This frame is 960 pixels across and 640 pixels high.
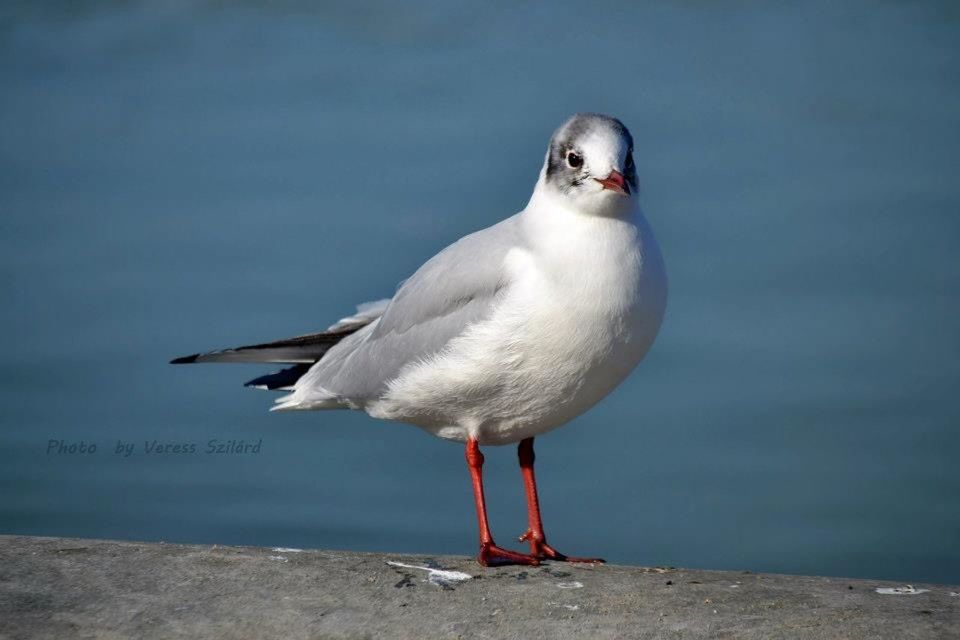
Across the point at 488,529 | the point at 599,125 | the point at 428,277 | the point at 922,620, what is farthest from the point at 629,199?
the point at 922,620

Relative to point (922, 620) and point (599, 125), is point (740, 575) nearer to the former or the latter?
point (922, 620)

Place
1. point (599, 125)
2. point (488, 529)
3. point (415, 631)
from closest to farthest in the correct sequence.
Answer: point (415, 631) < point (599, 125) < point (488, 529)

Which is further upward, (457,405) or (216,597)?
(457,405)

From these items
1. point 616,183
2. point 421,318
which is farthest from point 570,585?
point 616,183

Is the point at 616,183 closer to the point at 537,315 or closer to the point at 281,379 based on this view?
the point at 537,315

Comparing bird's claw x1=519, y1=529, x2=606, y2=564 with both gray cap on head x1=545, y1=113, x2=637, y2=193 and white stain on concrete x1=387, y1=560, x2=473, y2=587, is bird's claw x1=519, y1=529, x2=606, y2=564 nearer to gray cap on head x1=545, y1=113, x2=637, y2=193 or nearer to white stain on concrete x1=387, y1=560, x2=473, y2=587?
white stain on concrete x1=387, y1=560, x2=473, y2=587

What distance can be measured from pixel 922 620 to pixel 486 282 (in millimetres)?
2206

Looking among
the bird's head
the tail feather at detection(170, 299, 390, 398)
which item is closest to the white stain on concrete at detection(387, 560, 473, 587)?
the tail feather at detection(170, 299, 390, 398)

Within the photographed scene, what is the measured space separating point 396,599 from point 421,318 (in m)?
1.49

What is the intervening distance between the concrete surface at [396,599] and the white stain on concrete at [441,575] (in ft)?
0.04

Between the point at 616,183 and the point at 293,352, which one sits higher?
the point at 616,183

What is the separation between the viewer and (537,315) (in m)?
5.61

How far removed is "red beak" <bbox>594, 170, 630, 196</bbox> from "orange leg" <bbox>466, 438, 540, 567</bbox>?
4.43ft

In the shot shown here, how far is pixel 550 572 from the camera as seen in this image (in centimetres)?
579
